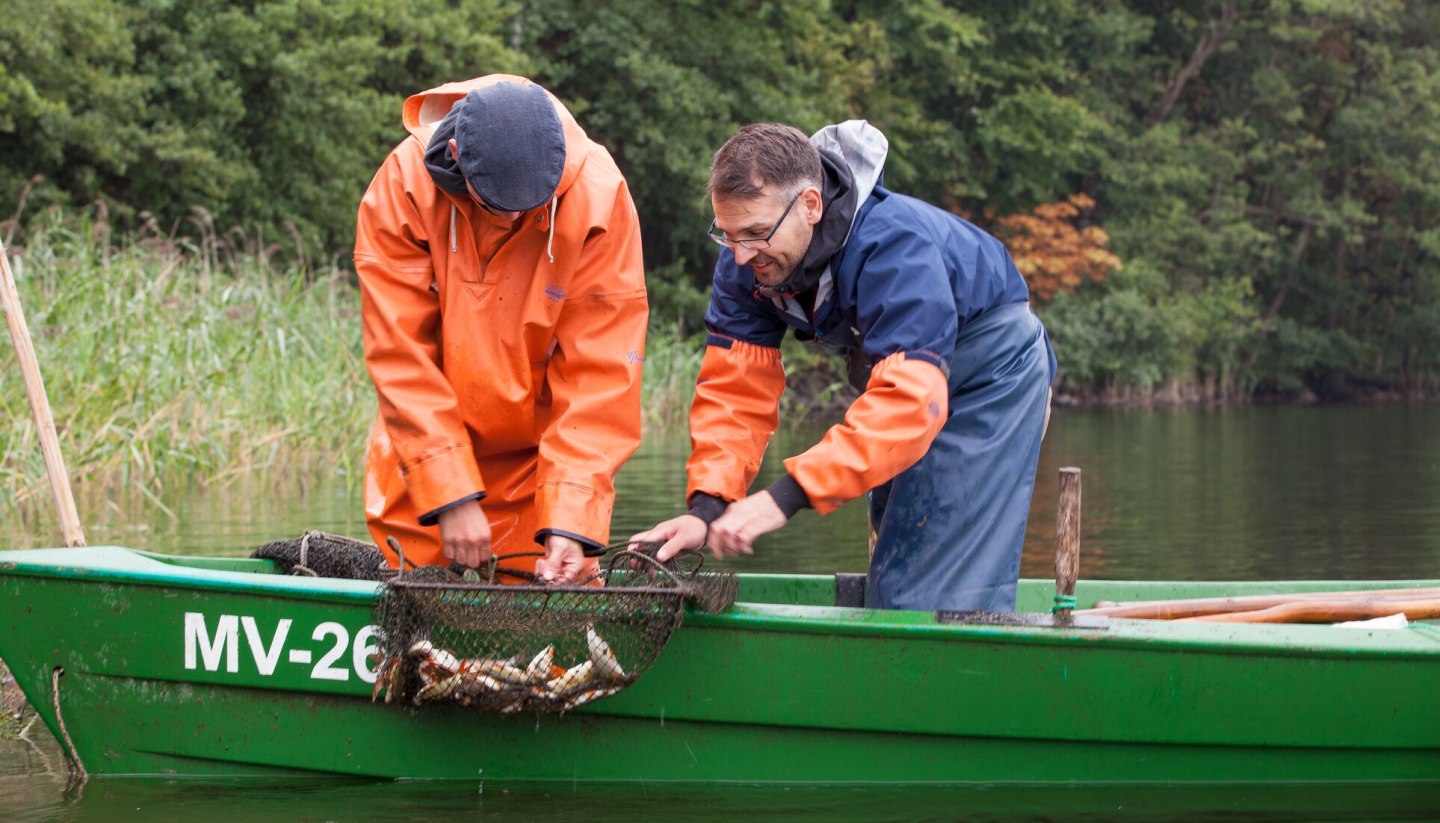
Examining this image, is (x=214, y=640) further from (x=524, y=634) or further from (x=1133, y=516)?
(x=1133, y=516)

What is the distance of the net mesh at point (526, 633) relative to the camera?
394 cm

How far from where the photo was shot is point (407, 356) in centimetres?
412

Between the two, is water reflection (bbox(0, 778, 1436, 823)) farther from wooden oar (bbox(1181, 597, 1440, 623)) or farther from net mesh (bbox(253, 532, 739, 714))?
wooden oar (bbox(1181, 597, 1440, 623))

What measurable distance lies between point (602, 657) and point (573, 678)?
92 mm

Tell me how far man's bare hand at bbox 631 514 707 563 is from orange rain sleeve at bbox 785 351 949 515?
332 mm

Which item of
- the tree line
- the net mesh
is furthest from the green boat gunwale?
the tree line

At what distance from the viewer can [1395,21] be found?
1270 inches

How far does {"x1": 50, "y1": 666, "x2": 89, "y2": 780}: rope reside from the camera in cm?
430

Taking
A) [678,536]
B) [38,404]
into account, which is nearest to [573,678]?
[678,536]

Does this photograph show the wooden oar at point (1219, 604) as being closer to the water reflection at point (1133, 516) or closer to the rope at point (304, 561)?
the rope at point (304, 561)

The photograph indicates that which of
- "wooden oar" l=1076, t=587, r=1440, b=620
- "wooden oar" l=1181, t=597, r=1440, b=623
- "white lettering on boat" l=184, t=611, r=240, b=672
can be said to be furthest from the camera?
"wooden oar" l=1076, t=587, r=1440, b=620

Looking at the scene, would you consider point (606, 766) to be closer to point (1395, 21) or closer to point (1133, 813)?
point (1133, 813)

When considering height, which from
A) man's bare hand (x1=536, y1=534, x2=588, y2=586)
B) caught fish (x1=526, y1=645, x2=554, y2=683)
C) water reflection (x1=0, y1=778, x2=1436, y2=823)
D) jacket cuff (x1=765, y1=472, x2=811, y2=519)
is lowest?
water reflection (x1=0, y1=778, x2=1436, y2=823)

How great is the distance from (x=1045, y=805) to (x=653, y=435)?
39.5ft
